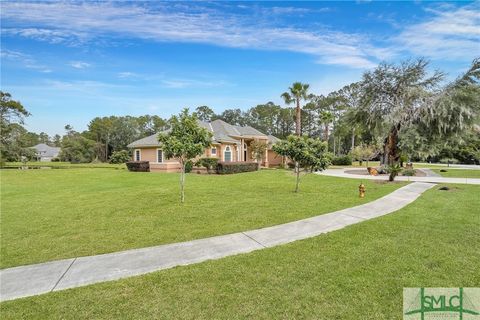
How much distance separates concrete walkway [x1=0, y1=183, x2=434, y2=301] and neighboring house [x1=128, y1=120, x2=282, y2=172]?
17.0 m

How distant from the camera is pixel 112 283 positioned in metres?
3.81

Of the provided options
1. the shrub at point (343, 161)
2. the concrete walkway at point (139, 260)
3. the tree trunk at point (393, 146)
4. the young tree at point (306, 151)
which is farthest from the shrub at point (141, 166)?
the shrub at point (343, 161)

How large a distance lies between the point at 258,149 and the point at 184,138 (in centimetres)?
2070

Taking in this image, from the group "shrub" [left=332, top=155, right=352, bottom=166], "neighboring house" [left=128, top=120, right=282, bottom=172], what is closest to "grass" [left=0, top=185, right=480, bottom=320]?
"neighboring house" [left=128, top=120, right=282, bottom=172]

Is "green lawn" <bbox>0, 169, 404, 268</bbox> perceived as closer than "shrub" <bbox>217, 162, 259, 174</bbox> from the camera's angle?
Yes

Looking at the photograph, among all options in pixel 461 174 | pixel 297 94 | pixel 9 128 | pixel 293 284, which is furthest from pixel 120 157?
pixel 293 284

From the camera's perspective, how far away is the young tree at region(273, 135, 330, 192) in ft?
36.7

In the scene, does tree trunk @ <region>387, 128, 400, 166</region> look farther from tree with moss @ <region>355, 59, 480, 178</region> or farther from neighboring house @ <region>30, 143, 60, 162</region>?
neighboring house @ <region>30, 143, 60, 162</region>

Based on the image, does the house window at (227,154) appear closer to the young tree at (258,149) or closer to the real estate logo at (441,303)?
the young tree at (258,149)

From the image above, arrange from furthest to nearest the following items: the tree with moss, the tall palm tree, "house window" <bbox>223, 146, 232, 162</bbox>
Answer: the tall palm tree → "house window" <bbox>223, 146, 232, 162</bbox> → the tree with moss

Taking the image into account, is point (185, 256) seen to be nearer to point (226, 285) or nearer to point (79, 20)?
point (226, 285)

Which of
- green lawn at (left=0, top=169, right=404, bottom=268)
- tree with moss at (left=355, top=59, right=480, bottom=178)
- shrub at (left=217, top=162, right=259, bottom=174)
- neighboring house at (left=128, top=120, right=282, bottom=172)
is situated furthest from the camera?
neighboring house at (left=128, top=120, right=282, bottom=172)

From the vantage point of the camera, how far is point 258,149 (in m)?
29.7

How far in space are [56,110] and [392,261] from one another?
97.7 ft
